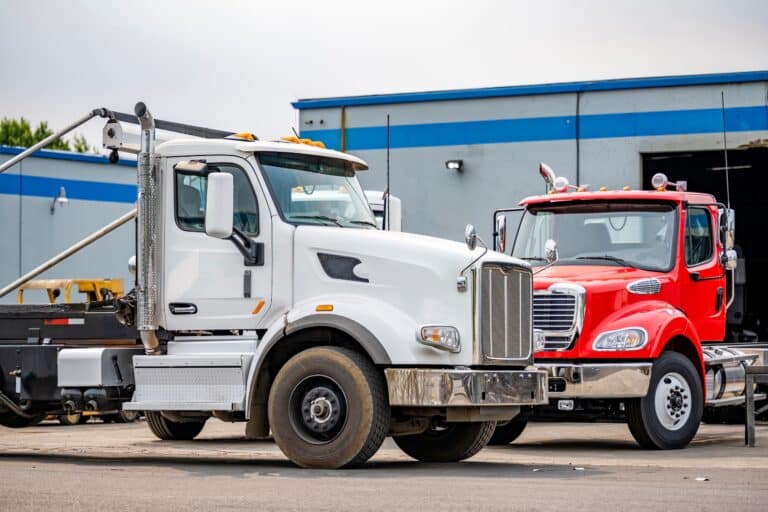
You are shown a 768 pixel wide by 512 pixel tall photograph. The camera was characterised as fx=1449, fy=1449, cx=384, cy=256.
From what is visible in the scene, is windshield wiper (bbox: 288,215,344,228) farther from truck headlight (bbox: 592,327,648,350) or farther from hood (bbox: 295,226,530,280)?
truck headlight (bbox: 592,327,648,350)

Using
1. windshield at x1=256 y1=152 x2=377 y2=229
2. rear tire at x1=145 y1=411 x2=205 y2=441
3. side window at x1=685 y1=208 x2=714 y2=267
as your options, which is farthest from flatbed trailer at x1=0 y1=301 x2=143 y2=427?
side window at x1=685 y1=208 x2=714 y2=267

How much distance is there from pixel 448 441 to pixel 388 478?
2.34m

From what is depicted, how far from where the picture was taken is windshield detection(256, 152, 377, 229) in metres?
12.6

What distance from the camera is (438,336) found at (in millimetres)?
11672

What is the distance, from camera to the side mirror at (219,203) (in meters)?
12.1

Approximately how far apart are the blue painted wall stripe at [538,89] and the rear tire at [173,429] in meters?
7.27

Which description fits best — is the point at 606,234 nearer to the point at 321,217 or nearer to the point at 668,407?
the point at 668,407

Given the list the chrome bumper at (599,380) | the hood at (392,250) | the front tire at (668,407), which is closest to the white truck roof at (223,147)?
the hood at (392,250)

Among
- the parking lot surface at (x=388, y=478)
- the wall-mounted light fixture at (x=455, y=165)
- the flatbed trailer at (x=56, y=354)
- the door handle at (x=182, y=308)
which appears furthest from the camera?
the wall-mounted light fixture at (x=455, y=165)

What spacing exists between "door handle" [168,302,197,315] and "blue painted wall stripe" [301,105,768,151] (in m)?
10.0

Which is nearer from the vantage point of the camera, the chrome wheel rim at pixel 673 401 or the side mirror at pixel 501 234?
the chrome wheel rim at pixel 673 401

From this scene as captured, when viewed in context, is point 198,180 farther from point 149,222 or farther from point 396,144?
point 396,144

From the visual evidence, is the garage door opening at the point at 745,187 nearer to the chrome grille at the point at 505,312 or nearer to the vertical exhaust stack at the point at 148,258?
the chrome grille at the point at 505,312

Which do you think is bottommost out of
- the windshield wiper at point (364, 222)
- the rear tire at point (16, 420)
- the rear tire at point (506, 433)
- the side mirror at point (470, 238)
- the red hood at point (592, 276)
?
the rear tire at point (506, 433)
